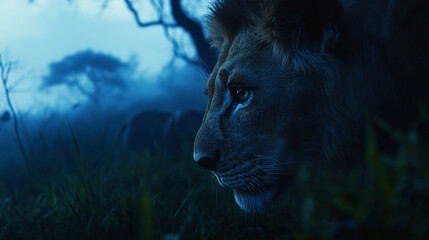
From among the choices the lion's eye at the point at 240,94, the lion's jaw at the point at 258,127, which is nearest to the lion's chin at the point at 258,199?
the lion's jaw at the point at 258,127

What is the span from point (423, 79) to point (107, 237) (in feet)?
5.73

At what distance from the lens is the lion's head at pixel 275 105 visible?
176 centimetres

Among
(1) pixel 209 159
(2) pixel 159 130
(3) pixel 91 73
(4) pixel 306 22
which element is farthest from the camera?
(3) pixel 91 73

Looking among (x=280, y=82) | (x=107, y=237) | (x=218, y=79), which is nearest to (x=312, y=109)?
(x=280, y=82)

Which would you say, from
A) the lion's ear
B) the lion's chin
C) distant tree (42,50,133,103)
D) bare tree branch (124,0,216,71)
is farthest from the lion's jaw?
bare tree branch (124,0,216,71)

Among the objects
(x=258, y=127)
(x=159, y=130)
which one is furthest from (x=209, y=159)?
(x=159, y=130)

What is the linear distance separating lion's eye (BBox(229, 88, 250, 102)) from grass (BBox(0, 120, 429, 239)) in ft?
1.73

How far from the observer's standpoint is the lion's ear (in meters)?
1.63

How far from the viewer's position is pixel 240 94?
194 cm

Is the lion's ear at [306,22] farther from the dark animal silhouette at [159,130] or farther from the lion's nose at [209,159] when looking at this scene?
the dark animal silhouette at [159,130]

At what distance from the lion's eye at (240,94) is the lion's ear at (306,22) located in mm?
339

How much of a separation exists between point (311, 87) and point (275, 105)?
A: 0.21 m

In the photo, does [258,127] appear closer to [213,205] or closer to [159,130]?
[213,205]

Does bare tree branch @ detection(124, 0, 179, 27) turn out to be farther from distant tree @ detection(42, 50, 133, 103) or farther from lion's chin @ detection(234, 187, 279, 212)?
lion's chin @ detection(234, 187, 279, 212)
